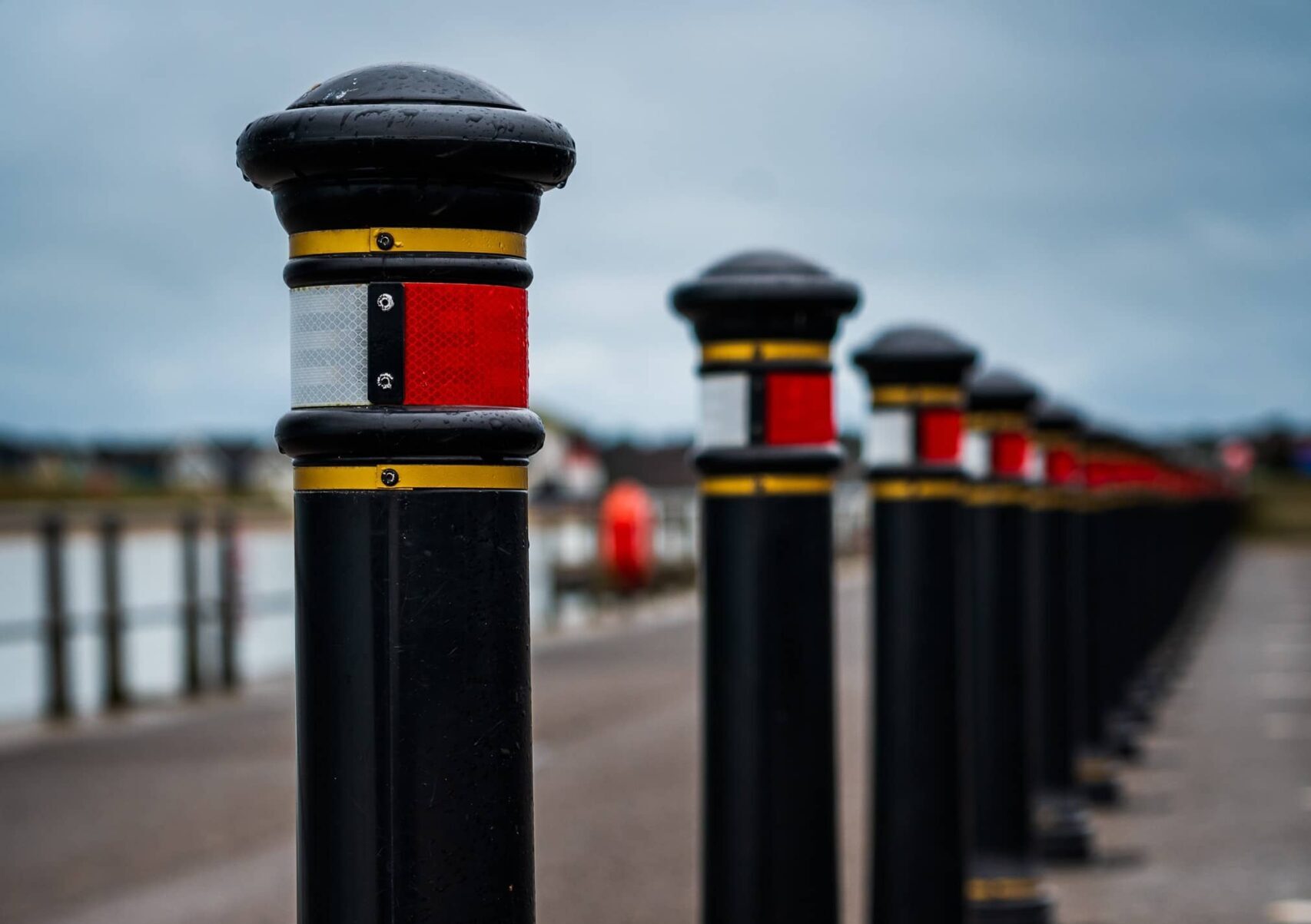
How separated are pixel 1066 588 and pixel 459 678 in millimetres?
5685

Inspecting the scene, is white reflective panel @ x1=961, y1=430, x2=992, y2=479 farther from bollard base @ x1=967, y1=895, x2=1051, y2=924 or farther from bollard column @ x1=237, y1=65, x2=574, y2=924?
bollard column @ x1=237, y1=65, x2=574, y2=924

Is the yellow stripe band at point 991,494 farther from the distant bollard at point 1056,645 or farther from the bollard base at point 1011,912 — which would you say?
the bollard base at point 1011,912

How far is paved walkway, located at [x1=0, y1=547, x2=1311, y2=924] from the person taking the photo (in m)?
6.54

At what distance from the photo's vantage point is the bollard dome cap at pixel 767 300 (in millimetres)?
3633

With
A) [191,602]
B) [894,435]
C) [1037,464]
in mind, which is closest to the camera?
[894,435]

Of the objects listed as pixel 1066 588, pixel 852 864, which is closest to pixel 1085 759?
pixel 1066 588

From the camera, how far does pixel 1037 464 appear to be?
7285 mm

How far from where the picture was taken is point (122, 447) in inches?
5231

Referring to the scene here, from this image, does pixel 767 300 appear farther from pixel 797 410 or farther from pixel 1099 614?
pixel 1099 614

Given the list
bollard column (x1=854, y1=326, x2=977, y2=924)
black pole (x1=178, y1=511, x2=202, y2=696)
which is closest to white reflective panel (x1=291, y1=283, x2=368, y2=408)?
bollard column (x1=854, y1=326, x2=977, y2=924)

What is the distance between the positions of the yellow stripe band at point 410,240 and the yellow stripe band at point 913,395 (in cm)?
261

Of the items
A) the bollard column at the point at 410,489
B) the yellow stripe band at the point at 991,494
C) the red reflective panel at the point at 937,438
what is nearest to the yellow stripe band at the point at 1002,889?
the yellow stripe band at the point at 991,494

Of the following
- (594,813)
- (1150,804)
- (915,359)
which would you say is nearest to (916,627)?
(915,359)

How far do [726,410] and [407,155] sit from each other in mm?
1483
